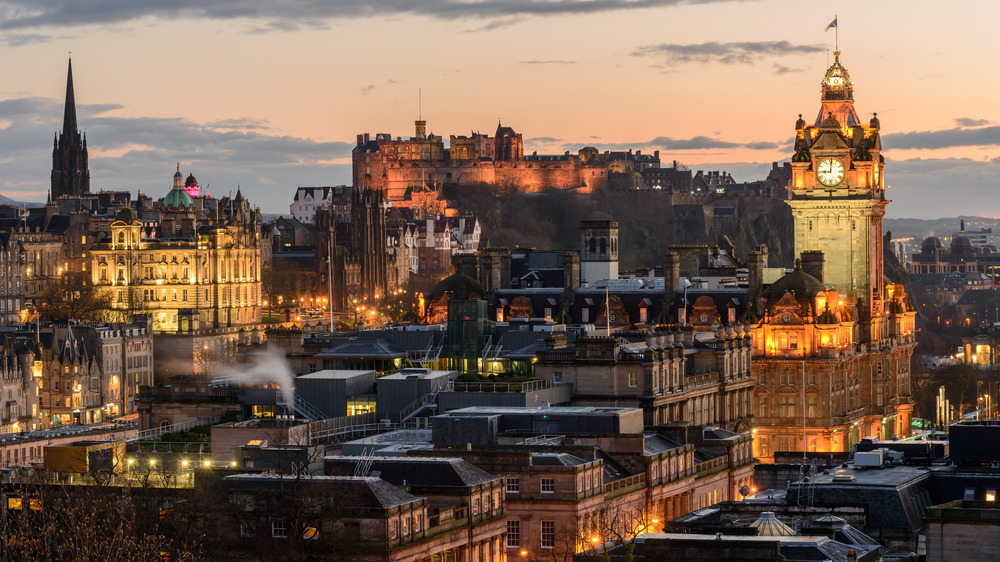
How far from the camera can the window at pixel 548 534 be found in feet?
265

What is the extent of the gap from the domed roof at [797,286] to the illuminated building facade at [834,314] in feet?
0.20

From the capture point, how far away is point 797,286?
14150 centimetres

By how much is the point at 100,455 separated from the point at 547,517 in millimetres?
17831

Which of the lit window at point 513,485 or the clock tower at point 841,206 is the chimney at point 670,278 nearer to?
the clock tower at point 841,206

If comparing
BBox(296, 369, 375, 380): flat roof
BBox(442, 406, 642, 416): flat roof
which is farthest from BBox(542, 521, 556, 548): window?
BBox(296, 369, 375, 380): flat roof

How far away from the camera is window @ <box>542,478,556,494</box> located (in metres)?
80.8

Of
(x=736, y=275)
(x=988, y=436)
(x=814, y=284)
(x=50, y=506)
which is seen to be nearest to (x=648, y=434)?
(x=988, y=436)

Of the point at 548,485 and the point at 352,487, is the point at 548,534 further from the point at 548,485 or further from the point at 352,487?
the point at 352,487

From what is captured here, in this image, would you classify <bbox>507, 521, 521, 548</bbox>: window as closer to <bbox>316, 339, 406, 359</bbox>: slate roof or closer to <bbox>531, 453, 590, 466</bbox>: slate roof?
<bbox>531, 453, 590, 466</bbox>: slate roof

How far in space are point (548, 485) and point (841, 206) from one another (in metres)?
75.4

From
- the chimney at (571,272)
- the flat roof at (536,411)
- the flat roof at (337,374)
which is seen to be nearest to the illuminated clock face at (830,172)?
the chimney at (571,272)

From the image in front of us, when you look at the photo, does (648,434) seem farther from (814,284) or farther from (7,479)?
(814,284)

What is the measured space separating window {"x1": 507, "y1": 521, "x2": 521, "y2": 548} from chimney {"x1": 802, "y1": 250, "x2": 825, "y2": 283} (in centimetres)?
6996

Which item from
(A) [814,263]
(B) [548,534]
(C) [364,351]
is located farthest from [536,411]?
(A) [814,263]
